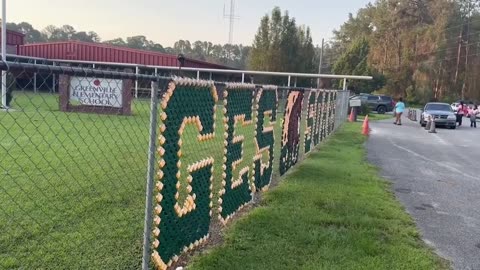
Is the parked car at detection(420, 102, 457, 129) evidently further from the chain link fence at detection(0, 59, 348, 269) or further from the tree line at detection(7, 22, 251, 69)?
the tree line at detection(7, 22, 251, 69)

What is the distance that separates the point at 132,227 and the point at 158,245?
4.17 ft

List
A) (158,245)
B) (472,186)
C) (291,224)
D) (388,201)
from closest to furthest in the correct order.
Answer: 1. (158,245)
2. (291,224)
3. (388,201)
4. (472,186)

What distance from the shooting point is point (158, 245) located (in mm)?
3662

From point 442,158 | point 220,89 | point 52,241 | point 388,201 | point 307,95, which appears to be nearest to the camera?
point 52,241

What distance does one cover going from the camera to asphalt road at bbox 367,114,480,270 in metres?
5.34

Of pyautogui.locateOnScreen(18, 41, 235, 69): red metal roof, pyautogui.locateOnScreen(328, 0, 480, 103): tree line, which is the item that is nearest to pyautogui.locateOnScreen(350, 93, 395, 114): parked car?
pyautogui.locateOnScreen(18, 41, 235, 69): red metal roof

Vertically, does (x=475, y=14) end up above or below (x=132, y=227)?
above

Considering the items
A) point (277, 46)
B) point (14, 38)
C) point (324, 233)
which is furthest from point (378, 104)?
point (324, 233)

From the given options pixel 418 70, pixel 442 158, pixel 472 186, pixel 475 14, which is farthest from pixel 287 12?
pixel 472 186

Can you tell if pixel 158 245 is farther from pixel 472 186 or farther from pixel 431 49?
pixel 431 49

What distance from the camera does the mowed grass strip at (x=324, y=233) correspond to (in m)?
4.41

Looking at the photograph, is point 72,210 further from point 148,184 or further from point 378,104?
point 378,104

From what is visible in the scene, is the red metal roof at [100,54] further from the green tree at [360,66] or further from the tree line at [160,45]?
the tree line at [160,45]

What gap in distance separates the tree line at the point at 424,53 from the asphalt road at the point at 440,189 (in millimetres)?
48247
